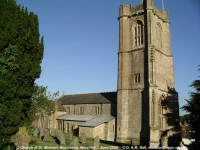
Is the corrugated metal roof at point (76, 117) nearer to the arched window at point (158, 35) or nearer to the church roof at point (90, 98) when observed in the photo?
the church roof at point (90, 98)

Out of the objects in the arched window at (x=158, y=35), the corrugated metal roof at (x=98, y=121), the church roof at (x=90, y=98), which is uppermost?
the arched window at (x=158, y=35)

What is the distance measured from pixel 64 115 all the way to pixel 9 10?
3501cm

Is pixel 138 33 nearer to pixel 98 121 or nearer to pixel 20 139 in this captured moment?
pixel 98 121

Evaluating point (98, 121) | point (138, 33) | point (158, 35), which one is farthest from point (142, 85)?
point (98, 121)

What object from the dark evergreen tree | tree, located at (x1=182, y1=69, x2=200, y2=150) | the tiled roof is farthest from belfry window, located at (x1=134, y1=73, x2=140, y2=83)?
the dark evergreen tree

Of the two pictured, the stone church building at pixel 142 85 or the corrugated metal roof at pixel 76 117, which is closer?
the stone church building at pixel 142 85

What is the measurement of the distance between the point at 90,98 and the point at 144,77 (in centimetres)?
1522

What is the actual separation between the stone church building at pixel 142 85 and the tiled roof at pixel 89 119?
0.59 ft

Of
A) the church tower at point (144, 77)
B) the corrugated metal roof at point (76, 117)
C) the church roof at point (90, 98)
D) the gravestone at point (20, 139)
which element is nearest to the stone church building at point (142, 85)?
the church tower at point (144, 77)

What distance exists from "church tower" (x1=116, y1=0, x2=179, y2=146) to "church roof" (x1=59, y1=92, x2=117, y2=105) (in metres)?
5.59

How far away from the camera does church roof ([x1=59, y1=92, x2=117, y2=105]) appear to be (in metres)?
41.7

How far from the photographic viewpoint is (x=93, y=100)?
4450 cm

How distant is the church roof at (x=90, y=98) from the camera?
41.7 m

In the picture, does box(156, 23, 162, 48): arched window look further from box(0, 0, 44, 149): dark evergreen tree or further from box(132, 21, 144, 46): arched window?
box(0, 0, 44, 149): dark evergreen tree
